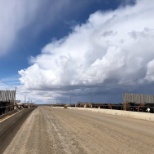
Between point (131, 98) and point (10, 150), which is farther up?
point (131, 98)

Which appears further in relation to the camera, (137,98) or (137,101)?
(137,101)

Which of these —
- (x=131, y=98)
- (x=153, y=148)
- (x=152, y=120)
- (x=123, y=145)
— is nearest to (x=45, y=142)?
(x=123, y=145)

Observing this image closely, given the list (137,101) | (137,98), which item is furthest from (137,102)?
(137,98)

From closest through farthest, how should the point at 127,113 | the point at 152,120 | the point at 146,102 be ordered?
1. the point at 152,120
2. the point at 127,113
3. the point at 146,102

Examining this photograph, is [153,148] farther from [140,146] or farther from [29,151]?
[29,151]

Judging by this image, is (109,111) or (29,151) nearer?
(29,151)

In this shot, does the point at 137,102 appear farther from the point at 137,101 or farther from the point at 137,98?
the point at 137,98

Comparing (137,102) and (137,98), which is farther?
(137,102)

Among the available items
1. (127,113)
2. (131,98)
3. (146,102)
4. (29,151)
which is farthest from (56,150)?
(146,102)

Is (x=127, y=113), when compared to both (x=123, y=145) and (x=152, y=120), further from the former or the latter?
(x=123, y=145)

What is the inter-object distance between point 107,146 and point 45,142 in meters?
2.94

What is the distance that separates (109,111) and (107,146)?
4193 centimetres

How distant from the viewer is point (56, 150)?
12.2 m

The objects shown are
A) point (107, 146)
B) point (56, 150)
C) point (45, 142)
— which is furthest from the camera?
point (45, 142)
